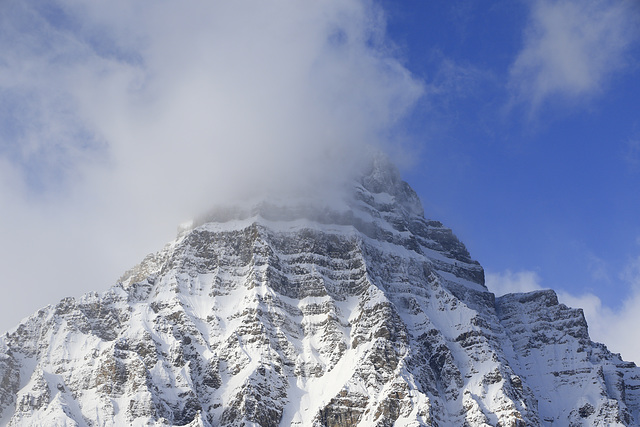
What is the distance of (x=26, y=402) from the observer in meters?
191

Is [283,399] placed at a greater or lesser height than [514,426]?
lesser

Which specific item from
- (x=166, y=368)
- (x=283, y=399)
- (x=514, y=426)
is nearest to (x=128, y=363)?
(x=166, y=368)

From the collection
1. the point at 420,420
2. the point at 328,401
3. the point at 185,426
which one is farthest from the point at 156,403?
the point at 420,420

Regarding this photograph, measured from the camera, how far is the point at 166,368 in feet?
654

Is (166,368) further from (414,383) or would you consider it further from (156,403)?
(414,383)

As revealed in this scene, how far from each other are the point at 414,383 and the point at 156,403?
56124mm

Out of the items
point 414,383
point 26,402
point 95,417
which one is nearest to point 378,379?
point 414,383

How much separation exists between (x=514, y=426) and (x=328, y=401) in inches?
1660

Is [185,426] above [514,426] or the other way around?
the other way around

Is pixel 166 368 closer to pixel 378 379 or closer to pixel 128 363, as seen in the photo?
pixel 128 363

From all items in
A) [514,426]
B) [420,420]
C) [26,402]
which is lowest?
[26,402]

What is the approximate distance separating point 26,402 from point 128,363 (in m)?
22.5

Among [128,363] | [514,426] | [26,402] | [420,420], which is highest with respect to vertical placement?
[514,426]

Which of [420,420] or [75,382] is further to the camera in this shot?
[75,382]
